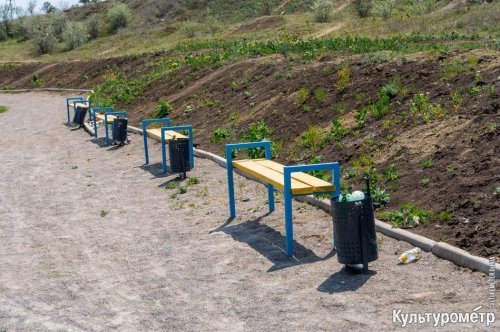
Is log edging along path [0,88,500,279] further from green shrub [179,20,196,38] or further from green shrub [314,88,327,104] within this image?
green shrub [179,20,196,38]

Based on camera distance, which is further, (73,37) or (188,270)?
(73,37)

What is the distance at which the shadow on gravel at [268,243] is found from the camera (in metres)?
7.20

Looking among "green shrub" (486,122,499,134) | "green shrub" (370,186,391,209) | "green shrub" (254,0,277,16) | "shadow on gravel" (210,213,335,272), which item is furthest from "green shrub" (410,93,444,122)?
"green shrub" (254,0,277,16)

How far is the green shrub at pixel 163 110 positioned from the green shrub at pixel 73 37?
Result: 42.2 metres

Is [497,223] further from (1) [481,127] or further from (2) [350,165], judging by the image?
(2) [350,165]

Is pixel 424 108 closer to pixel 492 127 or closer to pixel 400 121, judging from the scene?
pixel 400 121

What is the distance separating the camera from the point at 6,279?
736cm

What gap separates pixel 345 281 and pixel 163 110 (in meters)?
13.7

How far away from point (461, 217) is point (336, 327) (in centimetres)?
245

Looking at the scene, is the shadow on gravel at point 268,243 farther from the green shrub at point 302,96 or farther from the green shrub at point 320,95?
the green shrub at point 302,96

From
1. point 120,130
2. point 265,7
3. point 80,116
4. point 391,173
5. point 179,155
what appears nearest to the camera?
point 391,173

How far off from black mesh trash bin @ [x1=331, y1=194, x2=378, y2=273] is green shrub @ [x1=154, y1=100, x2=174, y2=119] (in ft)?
43.3

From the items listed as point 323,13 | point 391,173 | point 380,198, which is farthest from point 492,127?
point 323,13

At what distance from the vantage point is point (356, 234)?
6.50 metres
